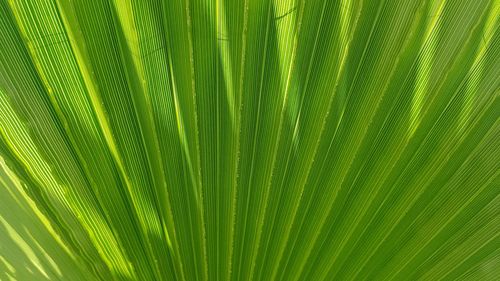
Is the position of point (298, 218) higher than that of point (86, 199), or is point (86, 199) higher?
point (86, 199)

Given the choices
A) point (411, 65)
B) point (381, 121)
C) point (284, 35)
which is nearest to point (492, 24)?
point (411, 65)

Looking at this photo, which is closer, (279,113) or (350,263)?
(279,113)

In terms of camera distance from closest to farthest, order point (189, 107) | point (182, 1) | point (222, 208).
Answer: point (182, 1), point (189, 107), point (222, 208)

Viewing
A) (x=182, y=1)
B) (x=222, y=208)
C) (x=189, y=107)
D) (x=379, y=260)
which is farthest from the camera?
(x=379, y=260)

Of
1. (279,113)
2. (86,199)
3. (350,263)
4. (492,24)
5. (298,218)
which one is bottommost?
(350,263)

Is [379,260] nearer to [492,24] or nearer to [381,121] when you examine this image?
[381,121]

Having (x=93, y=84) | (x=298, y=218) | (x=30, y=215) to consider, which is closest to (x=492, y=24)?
(x=298, y=218)

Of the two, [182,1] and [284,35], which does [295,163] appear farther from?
[182,1]
